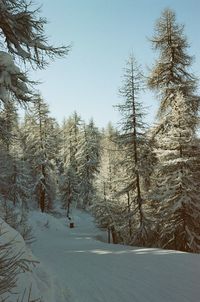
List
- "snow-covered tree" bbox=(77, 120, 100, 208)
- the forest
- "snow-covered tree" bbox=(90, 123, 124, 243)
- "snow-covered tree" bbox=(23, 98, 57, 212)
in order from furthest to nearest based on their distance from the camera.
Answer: "snow-covered tree" bbox=(77, 120, 100, 208), "snow-covered tree" bbox=(23, 98, 57, 212), "snow-covered tree" bbox=(90, 123, 124, 243), the forest

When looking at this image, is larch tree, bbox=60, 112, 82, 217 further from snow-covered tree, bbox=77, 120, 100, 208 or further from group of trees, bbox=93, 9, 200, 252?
group of trees, bbox=93, 9, 200, 252

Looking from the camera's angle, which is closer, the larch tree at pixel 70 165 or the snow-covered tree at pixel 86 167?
the larch tree at pixel 70 165

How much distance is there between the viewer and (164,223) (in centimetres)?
2011

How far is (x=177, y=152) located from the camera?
1992cm

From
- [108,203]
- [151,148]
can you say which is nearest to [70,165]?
[108,203]

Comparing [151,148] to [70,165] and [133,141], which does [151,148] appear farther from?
[70,165]

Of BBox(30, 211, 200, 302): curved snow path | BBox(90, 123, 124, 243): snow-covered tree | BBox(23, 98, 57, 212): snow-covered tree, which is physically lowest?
BBox(30, 211, 200, 302): curved snow path

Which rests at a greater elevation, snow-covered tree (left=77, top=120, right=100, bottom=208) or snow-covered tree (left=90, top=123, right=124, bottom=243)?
snow-covered tree (left=77, top=120, right=100, bottom=208)

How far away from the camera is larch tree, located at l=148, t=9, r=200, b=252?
63.2 feet

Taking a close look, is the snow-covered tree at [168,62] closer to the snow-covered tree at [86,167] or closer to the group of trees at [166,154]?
the group of trees at [166,154]

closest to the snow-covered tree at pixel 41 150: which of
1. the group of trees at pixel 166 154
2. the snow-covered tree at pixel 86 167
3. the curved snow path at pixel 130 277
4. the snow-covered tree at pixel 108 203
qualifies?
the snow-covered tree at pixel 108 203

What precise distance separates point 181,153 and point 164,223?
12.8 feet

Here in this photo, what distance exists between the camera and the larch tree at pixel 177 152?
19250 millimetres

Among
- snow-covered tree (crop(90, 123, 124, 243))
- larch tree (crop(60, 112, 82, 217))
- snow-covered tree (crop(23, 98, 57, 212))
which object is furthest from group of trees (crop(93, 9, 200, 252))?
larch tree (crop(60, 112, 82, 217))
